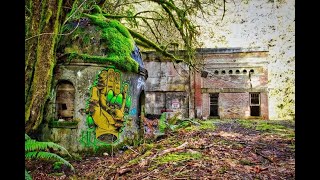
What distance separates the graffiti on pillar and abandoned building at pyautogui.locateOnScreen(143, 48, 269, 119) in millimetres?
9566

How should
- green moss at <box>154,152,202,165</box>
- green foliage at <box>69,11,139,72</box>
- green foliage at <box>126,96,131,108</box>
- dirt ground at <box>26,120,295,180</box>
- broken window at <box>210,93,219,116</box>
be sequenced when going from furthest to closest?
broken window at <box>210,93,219,116</box>
green foliage at <box>126,96,131,108</box>
green foliage at <box>69,11,139,72</box>
green moss at <box>154,152,202,165</box>
dirt ground at <box>26,120,295,180</box>

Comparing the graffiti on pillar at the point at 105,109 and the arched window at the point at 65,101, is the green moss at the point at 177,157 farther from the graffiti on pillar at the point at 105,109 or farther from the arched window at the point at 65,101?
the arched window at the point at 65,101

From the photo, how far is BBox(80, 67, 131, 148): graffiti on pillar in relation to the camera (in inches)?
290

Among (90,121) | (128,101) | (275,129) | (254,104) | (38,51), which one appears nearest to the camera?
(38,51)

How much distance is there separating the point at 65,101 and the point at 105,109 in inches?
47.4

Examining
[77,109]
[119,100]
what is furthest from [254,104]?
[77,109]

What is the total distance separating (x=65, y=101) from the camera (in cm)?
746

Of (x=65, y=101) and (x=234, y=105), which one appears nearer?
(x=65, y=101)

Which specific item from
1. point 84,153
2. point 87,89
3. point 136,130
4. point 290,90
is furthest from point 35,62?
point 290,90

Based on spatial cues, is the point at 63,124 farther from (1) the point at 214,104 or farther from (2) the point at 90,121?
(1) the point at 214,104

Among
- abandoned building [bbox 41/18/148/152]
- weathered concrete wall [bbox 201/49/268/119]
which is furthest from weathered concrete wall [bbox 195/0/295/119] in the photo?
abandoned building [bbox 41/18/148/152]

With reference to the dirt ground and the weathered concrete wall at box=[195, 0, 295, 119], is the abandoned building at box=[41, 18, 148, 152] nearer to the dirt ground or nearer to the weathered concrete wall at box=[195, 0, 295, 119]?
the dirt ground

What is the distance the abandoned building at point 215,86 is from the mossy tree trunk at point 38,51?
39.7 ft
